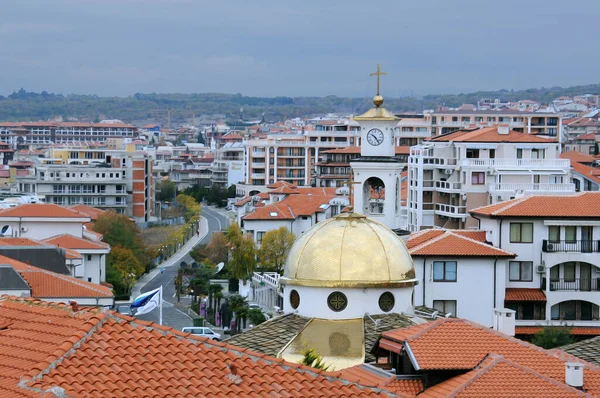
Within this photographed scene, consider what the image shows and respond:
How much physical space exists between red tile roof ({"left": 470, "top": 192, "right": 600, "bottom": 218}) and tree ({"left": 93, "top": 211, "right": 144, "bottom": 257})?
4805 cm

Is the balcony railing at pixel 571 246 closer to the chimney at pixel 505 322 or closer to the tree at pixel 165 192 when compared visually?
the chimney at pixel 505 322

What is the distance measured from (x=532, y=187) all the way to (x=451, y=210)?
283 inches

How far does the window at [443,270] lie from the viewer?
46531mm

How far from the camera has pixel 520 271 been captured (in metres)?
49.3

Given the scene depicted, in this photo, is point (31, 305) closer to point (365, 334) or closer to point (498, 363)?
point (498, 363)

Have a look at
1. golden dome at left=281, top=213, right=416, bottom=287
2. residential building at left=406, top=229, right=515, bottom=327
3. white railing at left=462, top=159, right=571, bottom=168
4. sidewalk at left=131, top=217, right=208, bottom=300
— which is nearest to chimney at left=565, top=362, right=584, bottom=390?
golden dome at left=281, top=213, right=416, bottom=287

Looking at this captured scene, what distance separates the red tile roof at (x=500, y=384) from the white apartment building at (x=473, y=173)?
44.9 meters

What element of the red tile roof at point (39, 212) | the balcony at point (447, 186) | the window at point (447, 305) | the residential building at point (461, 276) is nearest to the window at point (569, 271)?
the residential building at point (461, 276)

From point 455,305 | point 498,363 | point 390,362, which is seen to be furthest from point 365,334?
point 455,305

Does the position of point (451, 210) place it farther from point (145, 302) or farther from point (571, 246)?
point (145, 302)

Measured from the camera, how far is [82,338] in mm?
14117

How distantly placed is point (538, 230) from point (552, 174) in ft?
68.6

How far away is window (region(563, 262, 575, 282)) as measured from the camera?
1965 inches

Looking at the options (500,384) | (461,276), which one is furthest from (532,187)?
(500,384)
